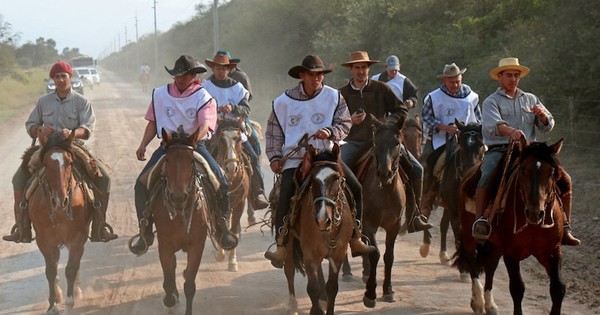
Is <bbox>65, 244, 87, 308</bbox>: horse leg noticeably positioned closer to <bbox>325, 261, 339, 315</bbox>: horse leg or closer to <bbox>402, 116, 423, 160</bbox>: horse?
<bbox>325, 261, 339, 315</bbox>: horse leg

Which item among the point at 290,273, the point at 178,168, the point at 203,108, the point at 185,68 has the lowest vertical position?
the point at 290,273

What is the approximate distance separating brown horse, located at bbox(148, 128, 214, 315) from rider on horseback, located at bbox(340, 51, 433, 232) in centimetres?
222

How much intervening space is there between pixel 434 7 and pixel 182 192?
21212mm

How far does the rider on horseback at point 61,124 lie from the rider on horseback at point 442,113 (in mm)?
4609

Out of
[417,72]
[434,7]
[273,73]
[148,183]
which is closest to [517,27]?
[417,72]

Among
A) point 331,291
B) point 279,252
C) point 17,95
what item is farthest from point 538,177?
point 17,95

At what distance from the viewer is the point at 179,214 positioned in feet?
26.1

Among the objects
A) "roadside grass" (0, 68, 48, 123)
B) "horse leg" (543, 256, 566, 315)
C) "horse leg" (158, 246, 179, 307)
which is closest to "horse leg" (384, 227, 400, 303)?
"horse leg" (543, 256, 566, 315)

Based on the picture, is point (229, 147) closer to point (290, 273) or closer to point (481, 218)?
point (290, 273)

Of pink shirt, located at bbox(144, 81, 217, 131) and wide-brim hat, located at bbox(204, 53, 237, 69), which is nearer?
pink shirt, located at bbox(144, 81, 217, 131)

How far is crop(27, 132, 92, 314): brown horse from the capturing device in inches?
321

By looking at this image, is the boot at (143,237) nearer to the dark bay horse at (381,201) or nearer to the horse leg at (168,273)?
the horse leg at (168,273)

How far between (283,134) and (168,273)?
77.5 inches

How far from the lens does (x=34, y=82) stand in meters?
64.6
